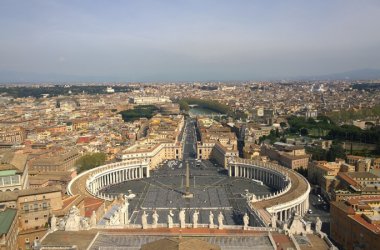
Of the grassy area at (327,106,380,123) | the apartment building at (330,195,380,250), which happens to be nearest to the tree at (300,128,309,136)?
the grassy area at (327,106,380,123)

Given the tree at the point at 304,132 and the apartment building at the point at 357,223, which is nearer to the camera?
the apartment building at the point at 357,223

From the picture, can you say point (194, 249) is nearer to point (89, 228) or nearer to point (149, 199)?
point (89, 228)

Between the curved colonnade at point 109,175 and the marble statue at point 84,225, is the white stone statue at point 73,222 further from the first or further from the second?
the curved colonnade at point 109,175

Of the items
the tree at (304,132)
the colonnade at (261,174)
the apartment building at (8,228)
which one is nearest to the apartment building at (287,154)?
the colonnade at (261,174)

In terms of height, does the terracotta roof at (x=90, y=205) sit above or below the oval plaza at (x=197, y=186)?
above

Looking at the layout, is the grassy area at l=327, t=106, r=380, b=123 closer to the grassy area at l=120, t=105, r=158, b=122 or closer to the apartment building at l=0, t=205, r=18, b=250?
the grassy area at l=120, t=105, r=158, b=122

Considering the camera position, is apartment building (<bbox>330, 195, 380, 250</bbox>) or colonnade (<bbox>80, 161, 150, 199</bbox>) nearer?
apartment building (<bbox>330, 195, 380, 250</bbox>)
